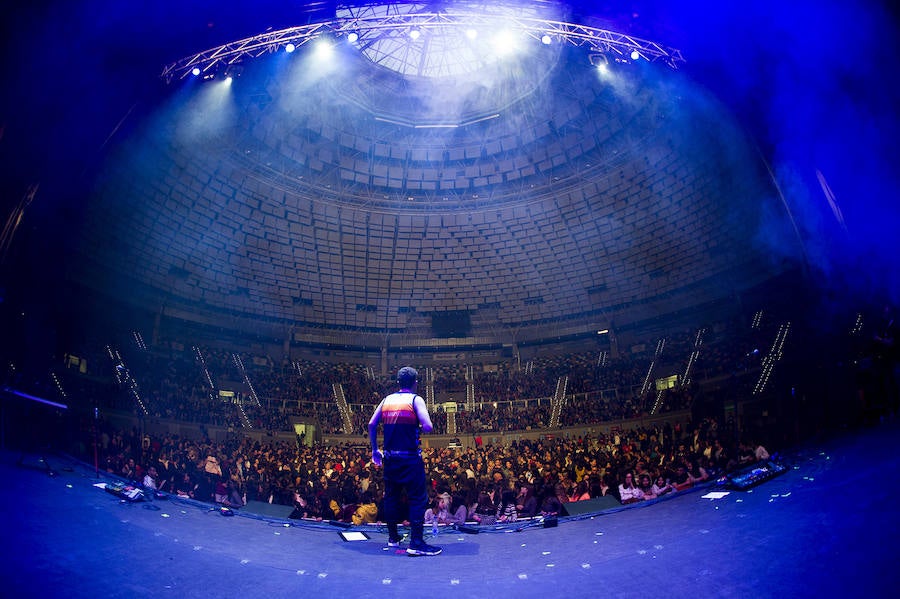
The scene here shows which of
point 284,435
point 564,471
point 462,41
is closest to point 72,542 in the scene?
point 564,471

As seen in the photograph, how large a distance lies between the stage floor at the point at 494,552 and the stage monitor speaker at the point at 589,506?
2.45 metres

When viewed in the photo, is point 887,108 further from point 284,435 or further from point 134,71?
point 284,435

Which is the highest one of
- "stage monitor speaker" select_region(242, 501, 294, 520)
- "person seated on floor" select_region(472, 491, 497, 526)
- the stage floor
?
→ the stage floor

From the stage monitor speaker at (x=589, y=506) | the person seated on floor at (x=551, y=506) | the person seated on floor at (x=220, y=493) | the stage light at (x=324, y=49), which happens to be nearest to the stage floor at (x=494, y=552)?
the stage monitor speaker at (x=589, y=506)

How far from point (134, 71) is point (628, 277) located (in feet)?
68.5

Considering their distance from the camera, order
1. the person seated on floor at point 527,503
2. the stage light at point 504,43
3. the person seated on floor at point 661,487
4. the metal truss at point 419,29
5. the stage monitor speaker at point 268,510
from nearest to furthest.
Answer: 1. the stage monitor speaker at point 268,510
2. the person seated on floor at point 661,487
3. the person seated on floor at point 527,503
4. the metal truss at point 419,29
5. the stage light at point 504,43

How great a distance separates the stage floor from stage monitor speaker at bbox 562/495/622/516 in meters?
2.45

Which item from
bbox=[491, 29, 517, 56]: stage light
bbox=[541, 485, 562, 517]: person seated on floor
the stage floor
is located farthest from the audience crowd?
bbox=[491, 29, 517, 56]: stage light

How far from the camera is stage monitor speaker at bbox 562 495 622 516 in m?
8.06

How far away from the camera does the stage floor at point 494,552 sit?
2.81 m

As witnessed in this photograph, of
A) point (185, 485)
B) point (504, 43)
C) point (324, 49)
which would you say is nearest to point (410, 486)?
→ point (185, 485)

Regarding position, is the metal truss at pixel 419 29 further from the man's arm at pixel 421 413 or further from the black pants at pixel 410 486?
the black pants at pixel 410 486

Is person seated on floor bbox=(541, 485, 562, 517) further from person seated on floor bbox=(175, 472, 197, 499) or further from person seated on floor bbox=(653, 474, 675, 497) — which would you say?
person seated on floor bbox=(175, 472, 197, 499)

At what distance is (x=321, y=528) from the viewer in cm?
631
